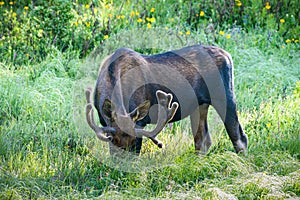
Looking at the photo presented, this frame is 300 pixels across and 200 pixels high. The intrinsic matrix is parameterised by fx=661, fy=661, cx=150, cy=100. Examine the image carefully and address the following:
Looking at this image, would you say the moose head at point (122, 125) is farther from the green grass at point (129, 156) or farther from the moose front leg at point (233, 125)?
the moose front leg at point (233, 125)

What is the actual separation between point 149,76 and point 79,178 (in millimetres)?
1444

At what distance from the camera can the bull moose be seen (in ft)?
22.9

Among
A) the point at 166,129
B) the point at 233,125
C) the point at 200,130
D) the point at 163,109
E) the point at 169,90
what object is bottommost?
the point at 166,129

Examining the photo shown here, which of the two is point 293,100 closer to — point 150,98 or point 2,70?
point 150,98

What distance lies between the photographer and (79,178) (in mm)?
7180

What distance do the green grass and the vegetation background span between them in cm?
2

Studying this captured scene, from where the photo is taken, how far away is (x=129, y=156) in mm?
7020

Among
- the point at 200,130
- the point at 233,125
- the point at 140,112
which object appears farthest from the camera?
the point at 200,130

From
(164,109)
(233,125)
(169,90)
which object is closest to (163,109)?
(164,109)

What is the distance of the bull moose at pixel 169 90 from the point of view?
699 cm

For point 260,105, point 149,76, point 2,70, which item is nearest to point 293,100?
point 260,105

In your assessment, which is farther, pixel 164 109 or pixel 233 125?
pixel 233 125

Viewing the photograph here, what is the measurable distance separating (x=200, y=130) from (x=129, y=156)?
153 centimetres

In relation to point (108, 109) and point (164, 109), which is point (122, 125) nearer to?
point (108, 109)
